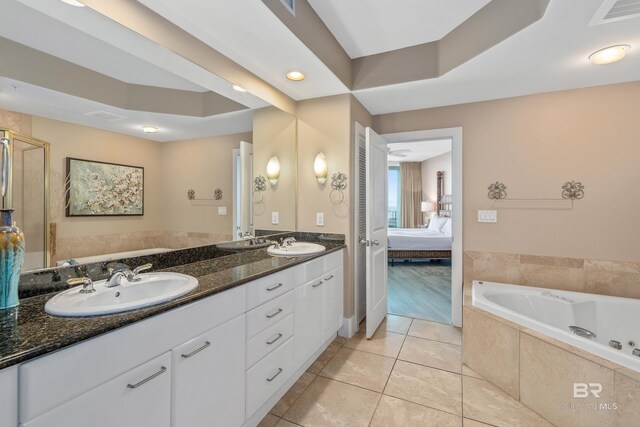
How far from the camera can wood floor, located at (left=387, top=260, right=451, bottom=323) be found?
3385mm

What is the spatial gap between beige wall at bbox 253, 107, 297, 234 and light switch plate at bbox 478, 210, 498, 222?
1866 mm

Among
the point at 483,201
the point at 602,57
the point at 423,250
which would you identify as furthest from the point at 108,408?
the point at 423,250

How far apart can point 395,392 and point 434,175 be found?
7.13 metres

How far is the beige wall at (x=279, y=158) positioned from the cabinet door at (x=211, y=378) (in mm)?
1211

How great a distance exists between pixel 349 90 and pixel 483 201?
1717 millimetres

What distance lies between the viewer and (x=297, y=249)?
2537mm

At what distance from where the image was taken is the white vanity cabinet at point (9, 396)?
0.70 metres

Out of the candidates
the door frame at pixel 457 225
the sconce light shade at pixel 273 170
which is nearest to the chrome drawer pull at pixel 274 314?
the sconce light shade at pixel 273 170

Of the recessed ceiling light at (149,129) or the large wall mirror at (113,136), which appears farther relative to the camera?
the recessed ceiling light at (149,129)

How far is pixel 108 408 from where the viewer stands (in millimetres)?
911

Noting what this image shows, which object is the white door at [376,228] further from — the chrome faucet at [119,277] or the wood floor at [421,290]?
the chrome faucet at [119,277]

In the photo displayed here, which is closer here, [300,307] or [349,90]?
[300,307]

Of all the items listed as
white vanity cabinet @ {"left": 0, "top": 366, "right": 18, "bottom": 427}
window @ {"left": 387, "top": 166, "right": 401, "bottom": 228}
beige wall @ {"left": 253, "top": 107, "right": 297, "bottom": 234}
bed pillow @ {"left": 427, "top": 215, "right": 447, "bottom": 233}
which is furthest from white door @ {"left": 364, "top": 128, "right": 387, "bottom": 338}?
window @ {"left": 387, "top": 166, "right": 401, "bottom": 228}

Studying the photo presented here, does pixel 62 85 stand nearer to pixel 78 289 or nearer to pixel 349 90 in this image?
pixel 78 289
